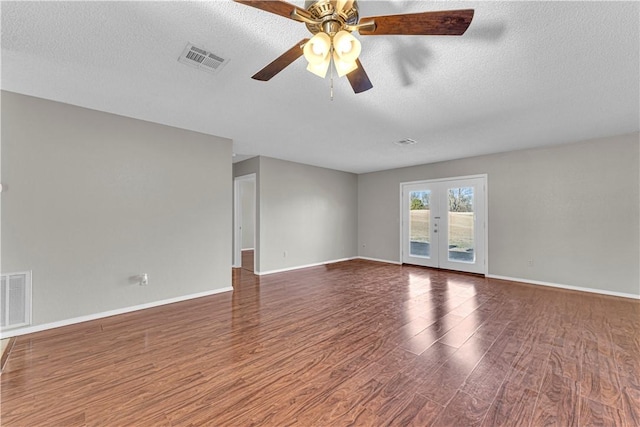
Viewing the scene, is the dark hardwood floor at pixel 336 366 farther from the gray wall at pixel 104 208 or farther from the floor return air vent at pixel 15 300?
the gray wall at pixel 104 208

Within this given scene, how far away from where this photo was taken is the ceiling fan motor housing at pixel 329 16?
1.36m

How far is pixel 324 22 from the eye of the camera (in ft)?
4.67

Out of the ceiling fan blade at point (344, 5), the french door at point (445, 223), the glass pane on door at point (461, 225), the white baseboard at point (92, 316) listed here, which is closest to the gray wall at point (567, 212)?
the french door at point (445, 223)

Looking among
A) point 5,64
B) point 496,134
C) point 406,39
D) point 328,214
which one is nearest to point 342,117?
point 406,39

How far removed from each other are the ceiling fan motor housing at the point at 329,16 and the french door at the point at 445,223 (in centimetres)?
506

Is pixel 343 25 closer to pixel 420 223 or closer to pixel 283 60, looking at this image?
pixel 283 60

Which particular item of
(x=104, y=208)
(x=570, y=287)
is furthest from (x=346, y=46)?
(x=570, y=287)

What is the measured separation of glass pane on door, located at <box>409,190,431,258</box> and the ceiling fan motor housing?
5.30 metres

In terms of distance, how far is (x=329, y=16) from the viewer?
1398 millimetres

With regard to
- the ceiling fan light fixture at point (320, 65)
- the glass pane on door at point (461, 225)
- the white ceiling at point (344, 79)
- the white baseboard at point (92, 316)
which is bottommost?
the white baseboard at point (92, 316)

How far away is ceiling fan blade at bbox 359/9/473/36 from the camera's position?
1.26 m

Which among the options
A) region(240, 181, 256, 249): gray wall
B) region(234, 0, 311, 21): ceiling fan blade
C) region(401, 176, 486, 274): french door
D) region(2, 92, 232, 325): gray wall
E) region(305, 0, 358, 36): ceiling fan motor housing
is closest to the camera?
region(234, 0, 311, 21): ceiling fan blade

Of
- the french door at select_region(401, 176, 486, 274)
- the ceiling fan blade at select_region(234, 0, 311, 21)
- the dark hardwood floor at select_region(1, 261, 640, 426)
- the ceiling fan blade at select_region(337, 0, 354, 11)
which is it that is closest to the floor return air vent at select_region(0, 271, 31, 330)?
the dark hardwood floor at select_region(1, 261, 640, 426)

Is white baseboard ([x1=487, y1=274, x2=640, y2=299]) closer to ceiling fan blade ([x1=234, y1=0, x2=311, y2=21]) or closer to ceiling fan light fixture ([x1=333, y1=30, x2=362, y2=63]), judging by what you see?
ceiling fan light fixture ([x1=333, y1=30, x2=362, y2=63])
